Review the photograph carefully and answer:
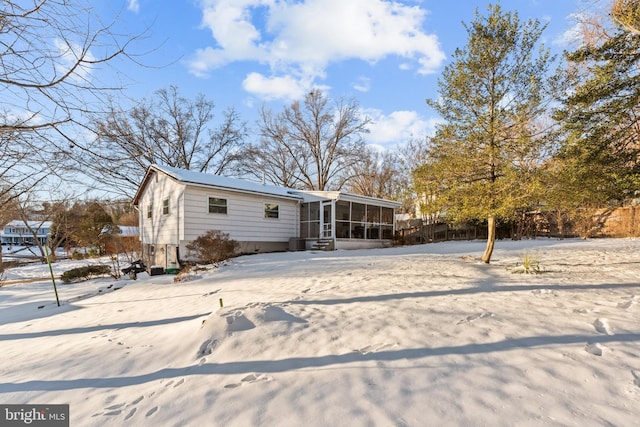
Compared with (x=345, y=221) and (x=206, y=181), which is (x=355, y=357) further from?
(x=345, y=221)


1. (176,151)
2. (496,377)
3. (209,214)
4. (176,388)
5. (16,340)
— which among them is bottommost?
(16,340)

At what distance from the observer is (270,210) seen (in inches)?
643

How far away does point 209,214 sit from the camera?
13.8 metres

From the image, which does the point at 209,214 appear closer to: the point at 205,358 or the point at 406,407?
the point at 205,358

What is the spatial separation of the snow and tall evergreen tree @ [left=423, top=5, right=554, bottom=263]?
2596 mm

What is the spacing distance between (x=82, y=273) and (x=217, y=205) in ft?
19.3

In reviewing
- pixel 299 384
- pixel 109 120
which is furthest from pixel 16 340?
pixel 299 384

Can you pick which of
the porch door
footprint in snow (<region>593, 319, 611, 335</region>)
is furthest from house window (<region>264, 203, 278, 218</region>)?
footprint in snow (<region>593, 319, 611, 335</region>)

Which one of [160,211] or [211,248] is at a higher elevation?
[160,211]

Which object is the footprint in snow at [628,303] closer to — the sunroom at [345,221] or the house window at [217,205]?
the sunroom at [345,221]

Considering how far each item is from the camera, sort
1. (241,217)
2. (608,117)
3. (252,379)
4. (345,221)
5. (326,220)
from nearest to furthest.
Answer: (252,379) → (608,117) → (241,217) → (345,221) → (326,220)

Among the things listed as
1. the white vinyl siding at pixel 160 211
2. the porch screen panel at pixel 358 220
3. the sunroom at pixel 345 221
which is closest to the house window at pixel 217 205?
the white vinyl siding at pixel 160 211

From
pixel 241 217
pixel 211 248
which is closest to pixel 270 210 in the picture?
pixel 241 217

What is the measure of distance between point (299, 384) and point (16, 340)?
18.6 feet
